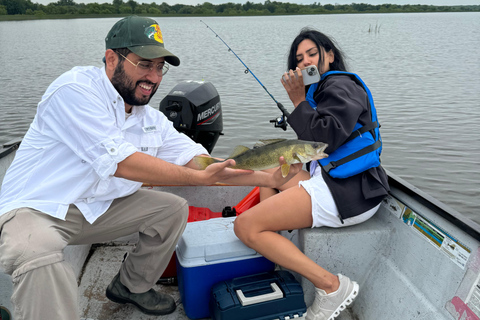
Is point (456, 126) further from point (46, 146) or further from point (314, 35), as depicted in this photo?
point (46, 146)

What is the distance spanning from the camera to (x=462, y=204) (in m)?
7.33

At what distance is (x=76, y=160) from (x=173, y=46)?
25098 millimetres

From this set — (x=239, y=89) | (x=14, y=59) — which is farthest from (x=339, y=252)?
(x=14, y=59)

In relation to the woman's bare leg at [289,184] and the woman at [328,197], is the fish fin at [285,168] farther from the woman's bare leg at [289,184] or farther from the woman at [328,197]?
the woman's bare leg at [289,184]

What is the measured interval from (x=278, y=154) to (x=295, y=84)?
670 millimetres

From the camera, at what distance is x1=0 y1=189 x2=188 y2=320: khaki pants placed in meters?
2.13

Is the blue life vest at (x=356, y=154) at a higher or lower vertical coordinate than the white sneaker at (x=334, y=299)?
higher

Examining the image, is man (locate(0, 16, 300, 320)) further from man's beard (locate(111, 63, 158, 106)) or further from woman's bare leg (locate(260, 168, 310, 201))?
woman's bare leg (locate(260, 168, 310, 201))

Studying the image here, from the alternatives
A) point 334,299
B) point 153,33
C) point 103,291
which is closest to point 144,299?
point 103,291

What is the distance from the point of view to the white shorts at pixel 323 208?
9.26 ft

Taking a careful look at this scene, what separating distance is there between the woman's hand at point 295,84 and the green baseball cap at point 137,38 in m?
0.87

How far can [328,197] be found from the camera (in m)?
2.82

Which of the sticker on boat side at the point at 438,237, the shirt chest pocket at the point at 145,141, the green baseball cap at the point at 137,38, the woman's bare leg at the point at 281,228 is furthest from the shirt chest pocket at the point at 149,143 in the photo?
the sticker on boat side at the point at 438,237

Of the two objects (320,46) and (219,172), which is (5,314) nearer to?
(219,172)
